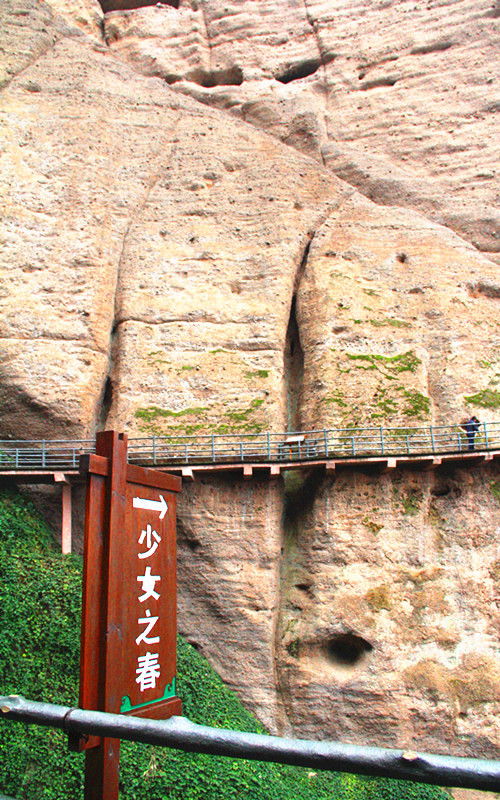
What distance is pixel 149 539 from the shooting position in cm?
611

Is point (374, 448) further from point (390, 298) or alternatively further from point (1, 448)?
point (1, 448)

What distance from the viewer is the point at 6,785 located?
36.7ft

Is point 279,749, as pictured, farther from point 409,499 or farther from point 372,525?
point 409,499

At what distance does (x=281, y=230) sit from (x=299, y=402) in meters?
6.76

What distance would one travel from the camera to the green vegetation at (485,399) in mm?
18672

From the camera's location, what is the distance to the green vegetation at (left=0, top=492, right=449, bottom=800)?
37.9ft

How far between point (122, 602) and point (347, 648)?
12.4m

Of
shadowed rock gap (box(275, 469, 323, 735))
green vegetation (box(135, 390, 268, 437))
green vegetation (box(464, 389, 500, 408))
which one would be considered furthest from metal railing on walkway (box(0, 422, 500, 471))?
shadowed rock gap (box(275, 469, 323, 735))

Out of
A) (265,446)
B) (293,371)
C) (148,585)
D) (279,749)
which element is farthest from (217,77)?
(279,749)

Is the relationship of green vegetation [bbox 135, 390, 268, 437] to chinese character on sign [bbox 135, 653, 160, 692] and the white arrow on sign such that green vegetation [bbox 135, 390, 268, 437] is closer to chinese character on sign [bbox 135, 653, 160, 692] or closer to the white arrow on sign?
the white arrow on sign

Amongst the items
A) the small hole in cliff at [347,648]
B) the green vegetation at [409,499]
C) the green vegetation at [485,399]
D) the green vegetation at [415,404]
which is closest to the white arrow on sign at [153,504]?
the small hole in cliff at [347,648]

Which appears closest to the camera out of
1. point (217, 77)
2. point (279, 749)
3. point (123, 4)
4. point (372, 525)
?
point (279, 749)

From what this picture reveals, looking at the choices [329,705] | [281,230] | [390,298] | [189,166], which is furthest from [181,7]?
[329,705]

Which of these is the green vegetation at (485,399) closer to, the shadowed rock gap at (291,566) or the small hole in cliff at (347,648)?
the shadowed rock gap at (291,566)
